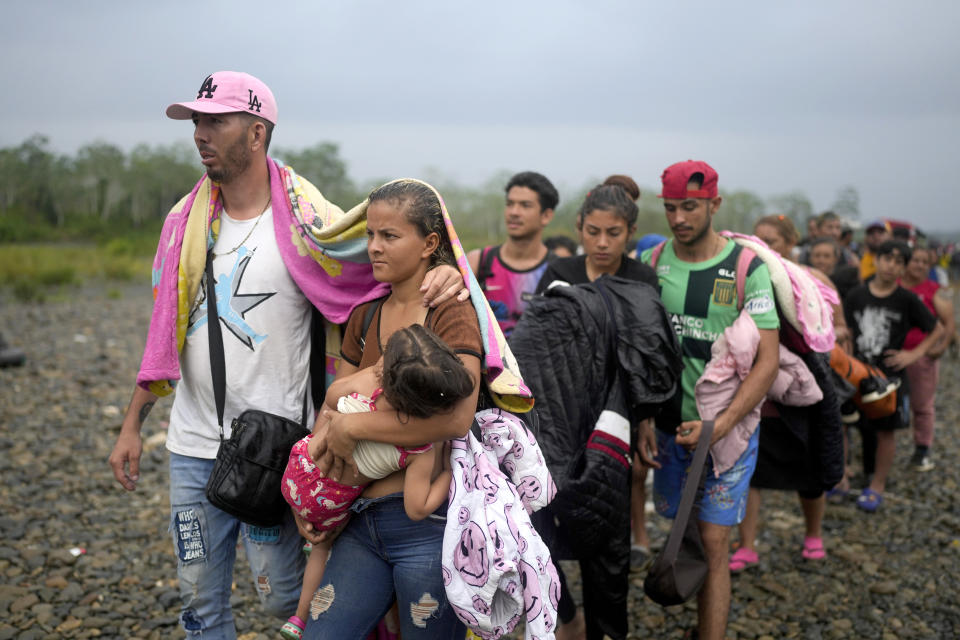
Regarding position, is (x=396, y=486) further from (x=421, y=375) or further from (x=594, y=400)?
(x=594, y=400)

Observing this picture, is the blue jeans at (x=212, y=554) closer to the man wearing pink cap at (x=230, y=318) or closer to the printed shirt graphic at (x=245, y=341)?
the man wearing pink cap at (x=230, y=318)

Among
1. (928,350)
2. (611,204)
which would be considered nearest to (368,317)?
(611,204)

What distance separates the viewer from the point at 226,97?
271 centimetres

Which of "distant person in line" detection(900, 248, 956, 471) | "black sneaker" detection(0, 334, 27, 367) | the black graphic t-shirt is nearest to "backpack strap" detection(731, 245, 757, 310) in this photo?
the black graphic t-shirt

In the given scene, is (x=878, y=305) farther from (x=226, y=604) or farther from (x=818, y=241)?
(x=226, y=604)

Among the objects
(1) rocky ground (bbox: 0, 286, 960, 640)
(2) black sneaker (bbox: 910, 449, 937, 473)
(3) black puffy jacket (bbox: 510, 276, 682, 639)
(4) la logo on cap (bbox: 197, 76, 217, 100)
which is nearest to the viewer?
(4) la logo on cap (bbox: 197, 76, 217, 100)

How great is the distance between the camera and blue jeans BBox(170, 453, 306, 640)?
2.76m

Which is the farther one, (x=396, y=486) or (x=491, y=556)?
(x=396, y=486)

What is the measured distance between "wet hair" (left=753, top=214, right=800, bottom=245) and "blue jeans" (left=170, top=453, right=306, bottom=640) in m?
4.42

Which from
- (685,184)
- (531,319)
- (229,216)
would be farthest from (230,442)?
(685,184)

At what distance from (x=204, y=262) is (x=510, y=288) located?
2.28 meters

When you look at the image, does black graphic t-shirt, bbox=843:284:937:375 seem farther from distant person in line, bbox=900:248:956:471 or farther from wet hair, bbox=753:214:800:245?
wet hair, bbox=753:214:800:245

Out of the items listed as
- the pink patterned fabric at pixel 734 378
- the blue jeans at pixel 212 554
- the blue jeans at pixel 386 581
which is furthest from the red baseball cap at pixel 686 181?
the blue jeans at pixel 212 554

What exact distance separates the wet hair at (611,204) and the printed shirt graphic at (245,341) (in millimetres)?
1555
